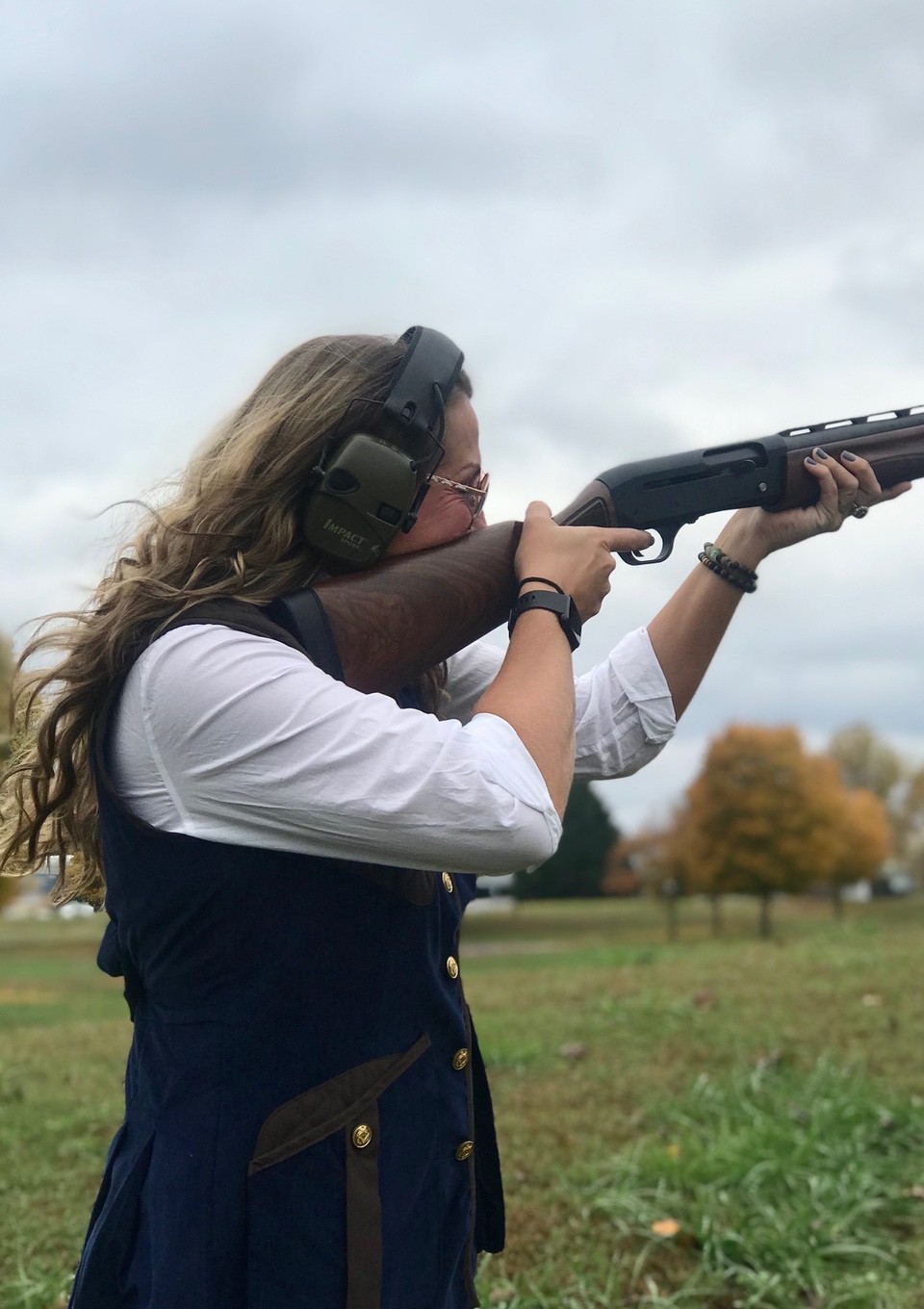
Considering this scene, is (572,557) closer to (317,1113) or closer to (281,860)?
(281,860)

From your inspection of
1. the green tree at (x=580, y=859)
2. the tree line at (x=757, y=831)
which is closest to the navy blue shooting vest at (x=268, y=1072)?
the tree line at (x=757, y=831)

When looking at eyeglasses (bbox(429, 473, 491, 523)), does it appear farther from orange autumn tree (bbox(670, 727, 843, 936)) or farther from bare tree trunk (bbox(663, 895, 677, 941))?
bare tree trunk (bbox(663, 895, 677, 941))

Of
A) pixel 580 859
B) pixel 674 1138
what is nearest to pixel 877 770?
pixel 580 859

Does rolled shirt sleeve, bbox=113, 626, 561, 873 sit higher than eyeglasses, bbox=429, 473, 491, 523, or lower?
A: lower

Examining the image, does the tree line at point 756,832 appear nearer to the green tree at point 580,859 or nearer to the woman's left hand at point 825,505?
the green tree at point 580,859

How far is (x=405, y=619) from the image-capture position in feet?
7.61

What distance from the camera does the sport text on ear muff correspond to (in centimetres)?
223

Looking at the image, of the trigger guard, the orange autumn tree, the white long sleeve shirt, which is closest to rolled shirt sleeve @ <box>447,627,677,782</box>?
the trigger guard

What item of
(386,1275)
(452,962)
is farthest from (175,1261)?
(452,962)

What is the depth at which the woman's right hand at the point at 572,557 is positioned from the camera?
230 centimetres

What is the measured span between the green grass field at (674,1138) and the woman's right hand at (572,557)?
263 cm

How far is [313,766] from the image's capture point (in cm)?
187

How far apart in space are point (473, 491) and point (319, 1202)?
4.41ft

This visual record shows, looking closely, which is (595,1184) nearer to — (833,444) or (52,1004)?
(833,444)
